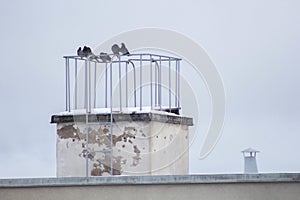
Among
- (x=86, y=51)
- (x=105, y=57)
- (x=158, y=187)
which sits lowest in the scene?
(x=158, y=187)

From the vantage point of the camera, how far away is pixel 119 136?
1620 centimetres

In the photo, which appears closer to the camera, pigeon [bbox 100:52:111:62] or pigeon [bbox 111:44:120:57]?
pigeon [bbox 111:44:120:57]

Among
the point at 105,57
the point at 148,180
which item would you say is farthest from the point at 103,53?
the point at 148,180

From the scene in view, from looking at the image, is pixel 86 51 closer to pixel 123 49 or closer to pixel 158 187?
pixel 123 49

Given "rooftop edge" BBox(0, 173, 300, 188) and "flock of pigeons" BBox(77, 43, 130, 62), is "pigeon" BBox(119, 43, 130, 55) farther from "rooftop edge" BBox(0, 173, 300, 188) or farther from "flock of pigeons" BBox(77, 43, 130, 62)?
"rooftop edge" BBox(0, 173, 300, 188)

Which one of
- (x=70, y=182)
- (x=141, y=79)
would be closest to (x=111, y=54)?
(x=141, y=79)

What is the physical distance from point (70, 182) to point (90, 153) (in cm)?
265

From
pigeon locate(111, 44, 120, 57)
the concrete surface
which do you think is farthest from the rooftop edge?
pigeon locate(111, 44, 120, 57)

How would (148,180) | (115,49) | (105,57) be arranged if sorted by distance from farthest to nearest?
(105,57)
(115,49)
(148,180)

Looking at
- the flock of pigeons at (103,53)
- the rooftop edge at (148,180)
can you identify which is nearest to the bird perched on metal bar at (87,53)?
the flock of pigeons at (103,53)

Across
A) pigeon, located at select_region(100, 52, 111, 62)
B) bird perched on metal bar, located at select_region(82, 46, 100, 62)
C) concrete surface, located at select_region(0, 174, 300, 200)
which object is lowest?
concrete surface, located at select_region(0, 174, 300, 200)

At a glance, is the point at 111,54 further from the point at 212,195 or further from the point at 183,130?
the point at 212,195

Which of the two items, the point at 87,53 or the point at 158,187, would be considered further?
the point at 87,53

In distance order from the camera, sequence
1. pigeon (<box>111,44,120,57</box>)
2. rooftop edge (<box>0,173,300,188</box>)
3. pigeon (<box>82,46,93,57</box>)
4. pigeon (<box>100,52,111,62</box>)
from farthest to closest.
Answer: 1. pigeon (<box>82,46,93,57</box>)
2. pigeon (<box>100,52,111,62</box>)
3. pigeon (<box>111,44,120,57</box>)
4. rooftop edge (<box>0,173,300,188</box>)
